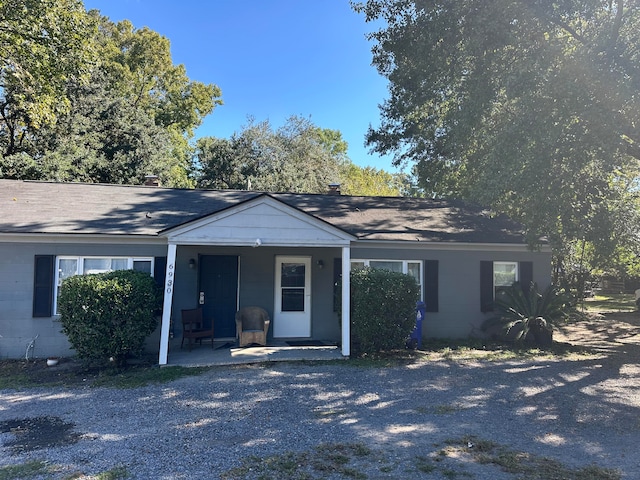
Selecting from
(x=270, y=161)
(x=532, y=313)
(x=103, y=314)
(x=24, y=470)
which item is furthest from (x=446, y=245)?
(x=270, y=161)

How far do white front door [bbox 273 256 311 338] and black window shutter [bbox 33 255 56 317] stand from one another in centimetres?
482

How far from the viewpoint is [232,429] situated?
500 cm

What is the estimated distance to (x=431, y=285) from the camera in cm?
1062

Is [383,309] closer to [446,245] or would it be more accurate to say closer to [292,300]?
[292,300]

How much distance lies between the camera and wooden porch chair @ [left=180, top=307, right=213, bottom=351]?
29.5ft

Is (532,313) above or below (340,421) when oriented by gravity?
above

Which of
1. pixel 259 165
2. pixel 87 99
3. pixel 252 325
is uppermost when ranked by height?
pixel 87 99

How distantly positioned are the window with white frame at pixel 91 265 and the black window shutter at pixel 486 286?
26.4ft

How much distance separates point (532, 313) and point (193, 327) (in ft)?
26.0

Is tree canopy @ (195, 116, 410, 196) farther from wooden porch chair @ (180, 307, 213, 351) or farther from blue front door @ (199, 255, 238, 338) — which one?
wooden porch chair @ (180, 307, 213, 351)

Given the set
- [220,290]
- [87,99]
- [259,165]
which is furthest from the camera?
[259,165]

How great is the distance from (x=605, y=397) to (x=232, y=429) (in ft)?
18.1

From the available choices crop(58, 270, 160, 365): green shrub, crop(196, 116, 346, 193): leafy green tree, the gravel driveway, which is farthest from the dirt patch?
crop(196, 116, 346, 193): leafy green tree

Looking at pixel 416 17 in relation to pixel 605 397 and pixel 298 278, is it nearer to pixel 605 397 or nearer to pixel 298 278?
pixel 298 278
